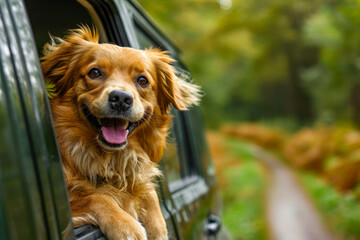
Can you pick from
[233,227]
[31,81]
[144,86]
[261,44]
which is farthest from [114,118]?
[261,44]

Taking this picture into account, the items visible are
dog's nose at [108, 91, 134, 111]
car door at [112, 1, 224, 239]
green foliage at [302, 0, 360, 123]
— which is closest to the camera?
dog's nose at [108, 91, 134, 111]

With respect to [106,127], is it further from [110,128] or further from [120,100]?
[120,100]

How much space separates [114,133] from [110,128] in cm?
3

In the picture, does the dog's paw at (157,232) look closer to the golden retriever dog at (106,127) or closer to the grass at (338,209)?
the golden retriever dog at (106,127)

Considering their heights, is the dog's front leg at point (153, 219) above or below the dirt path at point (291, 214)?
above

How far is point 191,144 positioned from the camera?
13.8ft

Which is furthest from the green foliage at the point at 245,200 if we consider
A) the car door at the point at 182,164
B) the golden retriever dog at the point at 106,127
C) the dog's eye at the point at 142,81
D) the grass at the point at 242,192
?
the dog's eye at the point at 142,81

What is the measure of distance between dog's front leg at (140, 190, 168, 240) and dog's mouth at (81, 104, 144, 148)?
1.08ft

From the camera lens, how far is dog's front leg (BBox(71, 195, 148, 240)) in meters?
1.92

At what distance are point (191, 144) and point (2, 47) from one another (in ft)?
9.54

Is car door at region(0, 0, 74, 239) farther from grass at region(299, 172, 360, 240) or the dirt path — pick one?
the dirt path

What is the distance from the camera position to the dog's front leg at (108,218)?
1.92 m

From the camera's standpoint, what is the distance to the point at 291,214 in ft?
39.0

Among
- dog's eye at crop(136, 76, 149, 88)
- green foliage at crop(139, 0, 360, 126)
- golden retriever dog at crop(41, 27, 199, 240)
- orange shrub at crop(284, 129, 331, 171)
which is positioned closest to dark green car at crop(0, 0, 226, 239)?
golden retriever dog at crop(41, 27, 199, 240)
